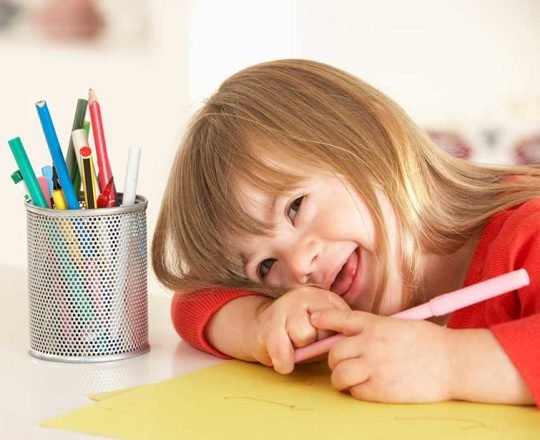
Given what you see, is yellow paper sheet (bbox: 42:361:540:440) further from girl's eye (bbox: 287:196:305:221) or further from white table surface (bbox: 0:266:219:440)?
girl's eye (bbox: 287:196:305:221)

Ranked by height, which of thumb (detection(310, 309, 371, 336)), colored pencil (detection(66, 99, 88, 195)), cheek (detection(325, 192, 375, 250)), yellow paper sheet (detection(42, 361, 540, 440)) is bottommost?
yellow paper sheet (detection(42, 361, 540, 440))

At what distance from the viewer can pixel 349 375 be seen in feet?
2.15

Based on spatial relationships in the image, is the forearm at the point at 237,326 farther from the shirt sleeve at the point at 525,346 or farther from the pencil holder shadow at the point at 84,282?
the shirt sleeve at the point at 525,346

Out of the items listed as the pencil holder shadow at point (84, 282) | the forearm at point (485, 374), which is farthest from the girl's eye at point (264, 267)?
the forearm at point (485, 374)

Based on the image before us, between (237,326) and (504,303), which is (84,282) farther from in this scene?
(504,303)

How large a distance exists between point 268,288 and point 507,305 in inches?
8.1

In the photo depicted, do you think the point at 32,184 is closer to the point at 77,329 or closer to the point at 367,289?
the point at 77,329

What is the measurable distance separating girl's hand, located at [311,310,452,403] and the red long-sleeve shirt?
0.04 m

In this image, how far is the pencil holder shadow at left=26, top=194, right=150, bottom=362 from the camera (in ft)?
2.51

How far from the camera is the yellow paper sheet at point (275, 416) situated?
585 millimetres

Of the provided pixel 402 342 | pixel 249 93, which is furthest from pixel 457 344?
pixel 249 93

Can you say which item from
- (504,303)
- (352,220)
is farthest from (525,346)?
(352,220)

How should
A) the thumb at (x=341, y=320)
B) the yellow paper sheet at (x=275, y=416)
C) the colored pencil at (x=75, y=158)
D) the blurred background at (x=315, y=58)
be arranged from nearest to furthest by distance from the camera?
the yellow paper sheet at (x=275, y=416) → the thumb at (x=341, y=320) → the colored pencil at (x=75, y=158) → the blurred background at (x=315, y=58)

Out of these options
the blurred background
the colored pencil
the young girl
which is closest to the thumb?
the young girl
